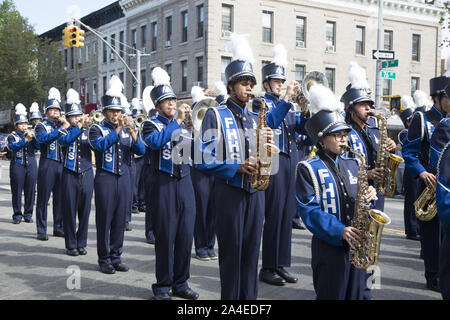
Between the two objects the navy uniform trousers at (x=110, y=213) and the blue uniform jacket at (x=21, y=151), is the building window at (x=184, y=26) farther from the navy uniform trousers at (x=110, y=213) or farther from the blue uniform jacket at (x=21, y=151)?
the navy uniform trousers at (x=110, y=213)

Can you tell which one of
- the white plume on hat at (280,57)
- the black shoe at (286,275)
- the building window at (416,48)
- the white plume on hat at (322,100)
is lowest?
the black shoe at (286,275)

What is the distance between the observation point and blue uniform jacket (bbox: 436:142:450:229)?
11.0 ft

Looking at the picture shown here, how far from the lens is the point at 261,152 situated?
14.7 feet

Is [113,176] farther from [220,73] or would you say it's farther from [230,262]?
[220,73]

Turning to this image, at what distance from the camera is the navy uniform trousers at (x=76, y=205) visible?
26.8ft

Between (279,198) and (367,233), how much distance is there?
2.74m

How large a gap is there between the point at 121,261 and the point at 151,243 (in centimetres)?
162

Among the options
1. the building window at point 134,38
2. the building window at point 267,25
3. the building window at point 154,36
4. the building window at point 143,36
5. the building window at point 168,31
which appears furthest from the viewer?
the building window at point 134,38

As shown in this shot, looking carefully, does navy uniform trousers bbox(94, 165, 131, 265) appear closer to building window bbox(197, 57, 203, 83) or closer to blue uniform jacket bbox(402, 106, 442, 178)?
blue uniform jacket bbox(402, 106, 442, 178)

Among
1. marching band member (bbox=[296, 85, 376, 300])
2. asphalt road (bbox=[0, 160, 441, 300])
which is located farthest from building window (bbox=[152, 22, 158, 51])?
marching band member (bbox=[296, 85, 376, 300])

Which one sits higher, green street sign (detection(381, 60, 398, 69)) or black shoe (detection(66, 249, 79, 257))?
green street sign (detection(381, 60, 398, 69))

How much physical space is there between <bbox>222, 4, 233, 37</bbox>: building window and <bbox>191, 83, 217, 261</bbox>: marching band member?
78.6 feet

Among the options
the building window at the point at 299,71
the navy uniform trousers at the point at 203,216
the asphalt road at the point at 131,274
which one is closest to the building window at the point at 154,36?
the building window at the point at 299,71

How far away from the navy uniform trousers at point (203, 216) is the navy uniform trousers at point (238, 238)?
10.6 feet
